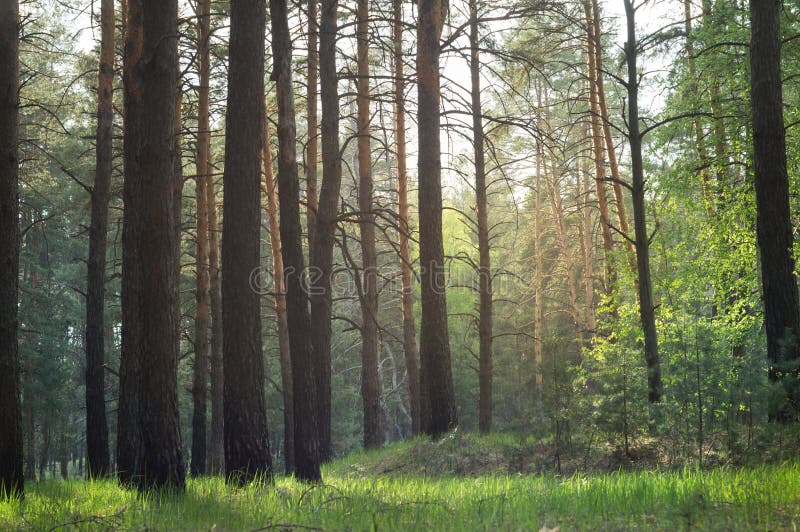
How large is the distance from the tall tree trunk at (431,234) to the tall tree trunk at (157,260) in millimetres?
5993

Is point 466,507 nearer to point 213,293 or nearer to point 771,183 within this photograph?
point 771,183

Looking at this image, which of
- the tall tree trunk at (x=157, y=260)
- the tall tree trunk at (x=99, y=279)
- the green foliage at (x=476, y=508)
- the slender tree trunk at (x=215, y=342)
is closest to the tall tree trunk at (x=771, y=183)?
the green foliage at (x=476, y=508)

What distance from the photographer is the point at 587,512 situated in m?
5.16

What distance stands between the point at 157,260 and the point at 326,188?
5266mm

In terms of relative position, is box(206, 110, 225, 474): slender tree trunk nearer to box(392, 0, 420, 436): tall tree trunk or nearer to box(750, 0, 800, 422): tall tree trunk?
box(392, 0, 420, 436): tall tree trunk

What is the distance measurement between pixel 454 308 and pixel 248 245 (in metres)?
26.6

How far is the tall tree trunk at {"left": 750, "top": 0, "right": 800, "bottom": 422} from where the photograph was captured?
8.98 meters

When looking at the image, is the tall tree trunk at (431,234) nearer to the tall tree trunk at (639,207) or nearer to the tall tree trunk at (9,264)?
the tall tree trunk at (639,207)

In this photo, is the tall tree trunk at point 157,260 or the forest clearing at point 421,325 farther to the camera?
the tall tree trunk at point 157,260

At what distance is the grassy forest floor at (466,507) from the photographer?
4.86 m

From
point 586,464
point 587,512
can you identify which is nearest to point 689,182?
point 586,464

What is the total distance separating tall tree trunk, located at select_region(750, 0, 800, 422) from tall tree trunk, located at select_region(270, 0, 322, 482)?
6.05 m

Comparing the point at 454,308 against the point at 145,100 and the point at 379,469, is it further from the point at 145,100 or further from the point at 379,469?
the point at 145,100

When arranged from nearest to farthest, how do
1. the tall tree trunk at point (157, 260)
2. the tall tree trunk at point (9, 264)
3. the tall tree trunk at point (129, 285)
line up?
the tall tree trunk at point (157, 260)
the tall tree trunk at point (9, 264)
the tall tree trunk at point (129, 285)
